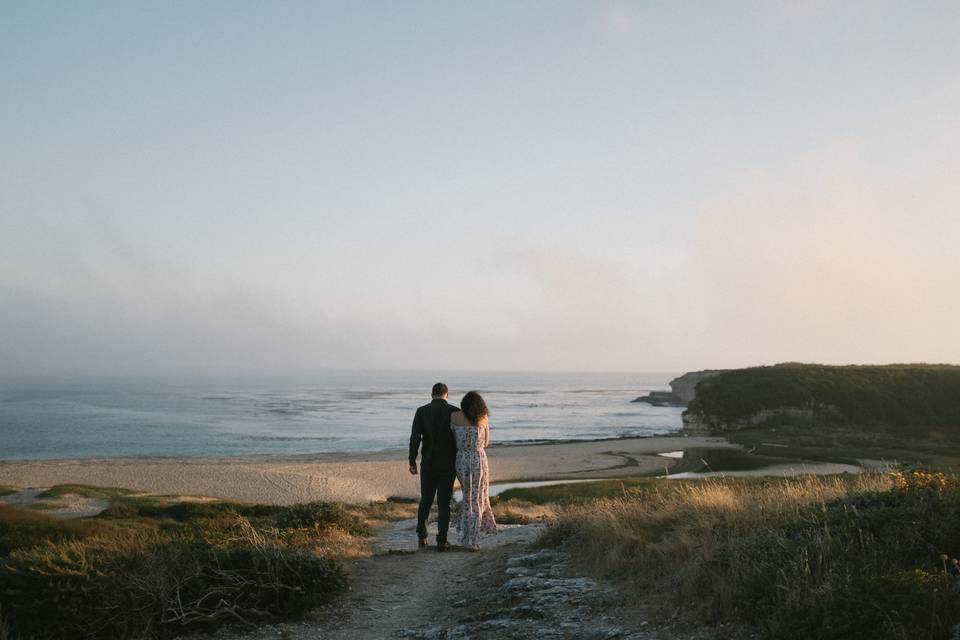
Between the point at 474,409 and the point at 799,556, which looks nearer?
the point at 799,556

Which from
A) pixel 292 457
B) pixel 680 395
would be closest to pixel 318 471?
pixel 292 457

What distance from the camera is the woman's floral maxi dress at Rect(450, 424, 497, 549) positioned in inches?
453

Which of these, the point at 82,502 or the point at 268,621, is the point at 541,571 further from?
the point at 82,502

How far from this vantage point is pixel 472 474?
11.5 metres

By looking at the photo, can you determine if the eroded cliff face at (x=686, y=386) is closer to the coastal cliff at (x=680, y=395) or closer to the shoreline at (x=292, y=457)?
the coastal cliff at (x=680, y=395)

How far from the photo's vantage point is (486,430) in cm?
1151

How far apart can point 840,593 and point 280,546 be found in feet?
21.0

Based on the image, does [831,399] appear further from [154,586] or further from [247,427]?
[154,586]

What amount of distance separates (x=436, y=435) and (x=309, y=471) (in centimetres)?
3795

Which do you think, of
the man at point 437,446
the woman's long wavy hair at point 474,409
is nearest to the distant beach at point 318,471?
the man at point 437,446

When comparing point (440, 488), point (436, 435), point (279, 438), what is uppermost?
point (436, 435)

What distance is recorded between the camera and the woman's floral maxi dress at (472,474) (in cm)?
1151

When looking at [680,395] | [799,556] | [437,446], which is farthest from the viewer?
[680,395]

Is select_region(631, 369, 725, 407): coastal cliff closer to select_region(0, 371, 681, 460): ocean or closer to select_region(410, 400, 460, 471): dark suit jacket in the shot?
select_region(0, 371, 681, 460): ocean
